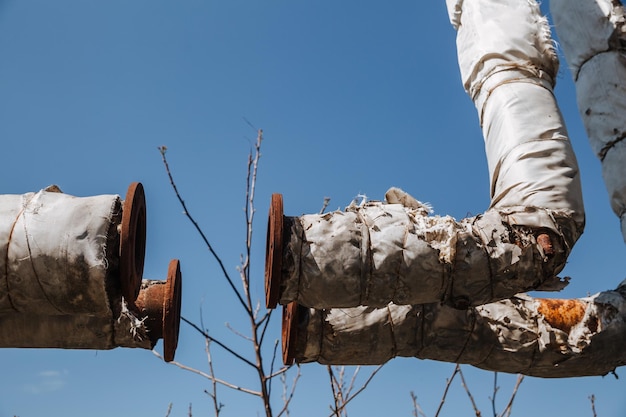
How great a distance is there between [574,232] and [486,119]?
2.22ft

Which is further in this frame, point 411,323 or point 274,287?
point 411,323

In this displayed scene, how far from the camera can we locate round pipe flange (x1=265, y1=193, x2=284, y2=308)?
7.19 ft

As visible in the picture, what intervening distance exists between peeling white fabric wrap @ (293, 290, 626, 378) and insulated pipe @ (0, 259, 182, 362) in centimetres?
59

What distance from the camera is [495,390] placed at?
4742 mm

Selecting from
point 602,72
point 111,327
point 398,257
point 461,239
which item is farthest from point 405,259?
point 602,72

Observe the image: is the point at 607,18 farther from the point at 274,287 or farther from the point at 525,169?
the point at 274,287

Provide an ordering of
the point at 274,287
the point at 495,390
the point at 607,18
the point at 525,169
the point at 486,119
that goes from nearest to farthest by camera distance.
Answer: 1. the point at 274,287
2. the point at 525,169
3. the point at 486,119
4. the point at 607,18
5. the point at 495,390

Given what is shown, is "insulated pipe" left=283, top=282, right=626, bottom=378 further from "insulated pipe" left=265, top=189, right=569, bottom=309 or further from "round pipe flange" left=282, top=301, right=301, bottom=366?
"insulated pipe" left=265, top=189, right=569, bottom=309

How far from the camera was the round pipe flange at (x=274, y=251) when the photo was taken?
2191 mm

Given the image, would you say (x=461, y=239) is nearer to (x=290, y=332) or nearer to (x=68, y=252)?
(x=290, y=332)

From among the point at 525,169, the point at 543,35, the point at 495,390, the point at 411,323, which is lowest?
the point at 495,390

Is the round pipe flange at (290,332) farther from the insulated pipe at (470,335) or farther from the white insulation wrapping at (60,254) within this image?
the white insulation wrapping at (60,254)

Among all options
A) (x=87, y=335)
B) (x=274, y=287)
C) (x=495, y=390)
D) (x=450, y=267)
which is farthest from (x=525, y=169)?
(x=495, y=390)

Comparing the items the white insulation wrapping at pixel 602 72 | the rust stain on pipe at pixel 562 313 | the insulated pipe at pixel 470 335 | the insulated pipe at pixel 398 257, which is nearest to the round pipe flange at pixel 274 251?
the insulated pipe at pixel 398 257
